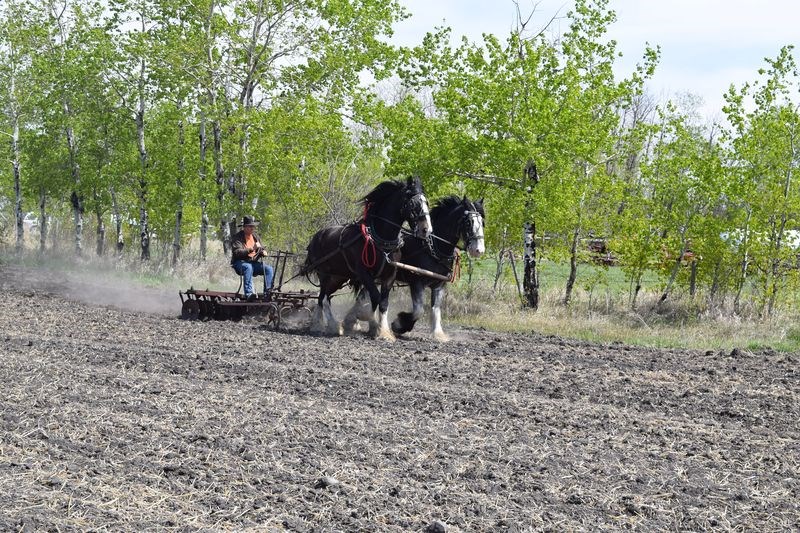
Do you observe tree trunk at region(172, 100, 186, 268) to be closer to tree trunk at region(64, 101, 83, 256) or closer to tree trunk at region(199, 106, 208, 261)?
tree trunk at region(199, 106, 208, 261)

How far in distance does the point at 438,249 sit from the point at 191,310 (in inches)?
165

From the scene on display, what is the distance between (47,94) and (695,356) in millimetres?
24058

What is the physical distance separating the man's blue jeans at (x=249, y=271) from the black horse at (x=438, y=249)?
2.28m

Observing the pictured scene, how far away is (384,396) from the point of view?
9109mm

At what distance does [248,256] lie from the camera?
1479 centimetres

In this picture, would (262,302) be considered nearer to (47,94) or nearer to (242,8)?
(242,8)

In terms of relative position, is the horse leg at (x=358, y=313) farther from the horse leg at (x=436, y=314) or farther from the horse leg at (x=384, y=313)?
the horse leg at (x=436, y=314)

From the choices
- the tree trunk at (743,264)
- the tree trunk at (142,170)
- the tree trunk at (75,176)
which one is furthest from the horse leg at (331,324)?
the tree trunk at (75,176)

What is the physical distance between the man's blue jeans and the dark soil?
90.8 inches

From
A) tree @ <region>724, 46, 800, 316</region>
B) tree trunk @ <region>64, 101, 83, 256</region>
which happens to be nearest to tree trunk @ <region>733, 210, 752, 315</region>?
tree @ <region>724, 46, 800, 316</region>

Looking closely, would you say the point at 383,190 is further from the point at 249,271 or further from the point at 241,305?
the point at 241,305

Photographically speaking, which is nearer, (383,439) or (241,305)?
(383,439)

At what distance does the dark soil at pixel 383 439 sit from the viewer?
567cm

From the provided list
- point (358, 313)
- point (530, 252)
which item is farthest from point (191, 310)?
point (530, 252)
